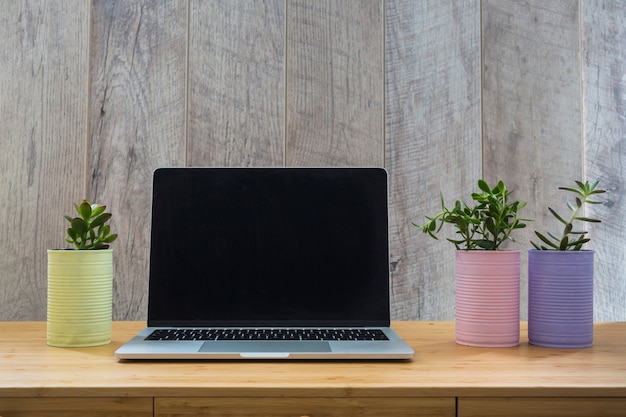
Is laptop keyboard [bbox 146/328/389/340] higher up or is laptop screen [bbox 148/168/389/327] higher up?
laptop screen [bbox 148/168/389/327]

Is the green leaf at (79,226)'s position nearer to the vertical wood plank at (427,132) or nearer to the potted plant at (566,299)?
the vertical wood plank at (427,132)

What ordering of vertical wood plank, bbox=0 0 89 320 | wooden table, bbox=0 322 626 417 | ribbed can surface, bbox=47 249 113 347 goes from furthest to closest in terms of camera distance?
vertical wood plank, bbox=0 0 89 320
ribbed can surface, bbox=47 249 113 347
wooden table, bbox=0 322 626 417

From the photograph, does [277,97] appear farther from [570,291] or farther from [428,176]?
[570,291]

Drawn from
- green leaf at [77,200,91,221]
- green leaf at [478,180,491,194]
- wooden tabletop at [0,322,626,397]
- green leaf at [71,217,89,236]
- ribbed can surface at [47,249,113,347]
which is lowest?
wooden tabletop at [0,322,626,397]

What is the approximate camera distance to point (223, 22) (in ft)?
4.41

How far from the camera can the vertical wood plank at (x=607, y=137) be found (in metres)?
1.36

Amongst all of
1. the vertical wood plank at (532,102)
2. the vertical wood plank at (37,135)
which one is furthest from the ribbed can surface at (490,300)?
the vertical wood plank at (37,135)

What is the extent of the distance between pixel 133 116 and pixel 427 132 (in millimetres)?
625

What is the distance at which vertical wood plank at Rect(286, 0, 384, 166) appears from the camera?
1.34 metres

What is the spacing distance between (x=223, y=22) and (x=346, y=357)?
0.80 m

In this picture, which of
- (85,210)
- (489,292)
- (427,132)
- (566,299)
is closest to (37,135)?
(85,210)

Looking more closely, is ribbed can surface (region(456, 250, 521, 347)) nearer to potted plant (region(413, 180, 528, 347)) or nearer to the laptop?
potted plant (region(413, 180, 528, 347))

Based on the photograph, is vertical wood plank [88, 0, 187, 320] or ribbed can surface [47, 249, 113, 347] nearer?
ribbed can surface [47, 249, 113, 347]

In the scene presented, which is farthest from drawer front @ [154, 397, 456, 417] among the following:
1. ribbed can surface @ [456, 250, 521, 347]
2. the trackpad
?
ribbed can surface @ [456, 250, 521, 347]
